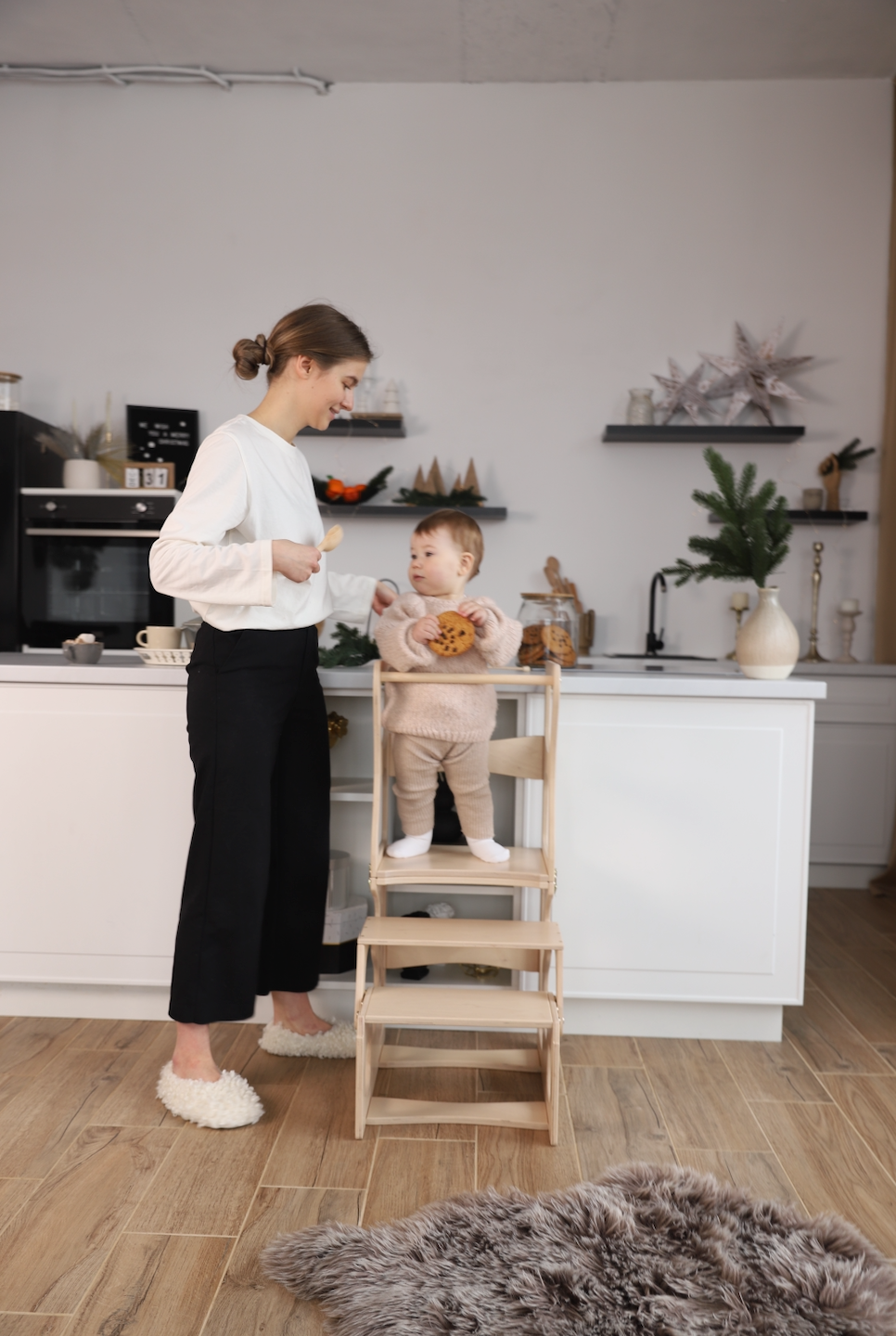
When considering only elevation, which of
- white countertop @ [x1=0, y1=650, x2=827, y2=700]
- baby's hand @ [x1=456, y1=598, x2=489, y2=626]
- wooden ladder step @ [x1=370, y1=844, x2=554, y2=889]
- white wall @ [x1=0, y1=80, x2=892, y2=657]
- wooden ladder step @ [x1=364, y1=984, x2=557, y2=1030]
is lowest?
wooden ladder step @ [x1=364, y1=984, x2=557, y2=1030]

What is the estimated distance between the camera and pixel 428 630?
1896 millimetres

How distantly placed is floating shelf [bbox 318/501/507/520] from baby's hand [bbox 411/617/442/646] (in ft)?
7.11

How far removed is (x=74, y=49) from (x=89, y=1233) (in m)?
4.29

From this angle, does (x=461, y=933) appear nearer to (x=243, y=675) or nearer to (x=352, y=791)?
(x=352, y=791)

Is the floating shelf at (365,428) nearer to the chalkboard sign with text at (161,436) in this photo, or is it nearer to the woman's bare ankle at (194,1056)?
the chalkboard sign with text at (161,436)

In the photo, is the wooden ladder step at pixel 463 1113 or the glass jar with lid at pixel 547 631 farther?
the glass jar with lid at pixel 547 631

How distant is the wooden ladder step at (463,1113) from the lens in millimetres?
1825

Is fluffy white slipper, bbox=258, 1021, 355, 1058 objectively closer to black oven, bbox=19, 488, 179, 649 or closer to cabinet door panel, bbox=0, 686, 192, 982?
cabinet door panel, bbox=0, 686, 192, 982

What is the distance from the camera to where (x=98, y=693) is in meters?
2.23

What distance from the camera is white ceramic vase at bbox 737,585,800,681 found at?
7.38 ft

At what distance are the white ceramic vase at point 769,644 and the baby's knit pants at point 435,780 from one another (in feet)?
2.27

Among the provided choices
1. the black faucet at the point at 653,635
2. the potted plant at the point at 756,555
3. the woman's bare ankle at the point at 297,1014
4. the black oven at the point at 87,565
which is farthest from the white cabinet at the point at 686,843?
the black oven at the point at 87,565

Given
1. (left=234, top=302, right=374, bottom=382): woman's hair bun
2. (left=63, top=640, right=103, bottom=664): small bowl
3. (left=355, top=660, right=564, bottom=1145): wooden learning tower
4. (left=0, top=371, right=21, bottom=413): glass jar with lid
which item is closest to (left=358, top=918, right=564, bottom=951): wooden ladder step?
(left=355, top=660, right=564, bottom=1145): wooden learning tower

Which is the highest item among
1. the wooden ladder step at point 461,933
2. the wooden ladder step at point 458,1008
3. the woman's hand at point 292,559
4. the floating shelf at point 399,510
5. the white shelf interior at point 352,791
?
the floating shelf at point 399,510
